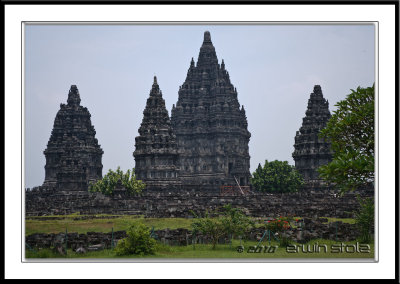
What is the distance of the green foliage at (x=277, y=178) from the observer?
94.0 metres

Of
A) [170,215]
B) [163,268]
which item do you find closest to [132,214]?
[170,215]

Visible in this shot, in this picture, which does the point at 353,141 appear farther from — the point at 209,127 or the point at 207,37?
the point at 207,37

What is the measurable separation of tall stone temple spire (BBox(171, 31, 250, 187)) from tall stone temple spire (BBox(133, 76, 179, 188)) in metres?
15.9

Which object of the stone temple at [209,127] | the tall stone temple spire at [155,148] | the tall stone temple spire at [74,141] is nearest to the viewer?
the tall stone temple spire at [155,148]

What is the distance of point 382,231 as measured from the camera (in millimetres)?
26406

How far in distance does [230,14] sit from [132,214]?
39330 millimetres

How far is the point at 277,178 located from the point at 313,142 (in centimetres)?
1560

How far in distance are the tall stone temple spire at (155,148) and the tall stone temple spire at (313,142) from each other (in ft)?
65.4

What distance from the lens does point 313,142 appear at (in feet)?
350

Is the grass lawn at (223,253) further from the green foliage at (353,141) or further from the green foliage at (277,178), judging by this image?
the green foliage at (277,178)

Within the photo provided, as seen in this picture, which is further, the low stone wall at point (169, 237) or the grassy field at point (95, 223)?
the grassy field at point (95, 223)

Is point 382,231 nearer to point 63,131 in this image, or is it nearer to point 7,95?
point 7,95

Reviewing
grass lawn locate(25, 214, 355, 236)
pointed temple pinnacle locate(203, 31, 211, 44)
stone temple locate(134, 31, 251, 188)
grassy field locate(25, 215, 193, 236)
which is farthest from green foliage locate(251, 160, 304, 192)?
pointed temple pinnacle locate(203, 31, 211, 44)

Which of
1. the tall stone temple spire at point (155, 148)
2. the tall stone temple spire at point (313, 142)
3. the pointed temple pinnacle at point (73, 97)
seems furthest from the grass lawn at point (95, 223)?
the pointed temple pinnacle at point (73, 97)
